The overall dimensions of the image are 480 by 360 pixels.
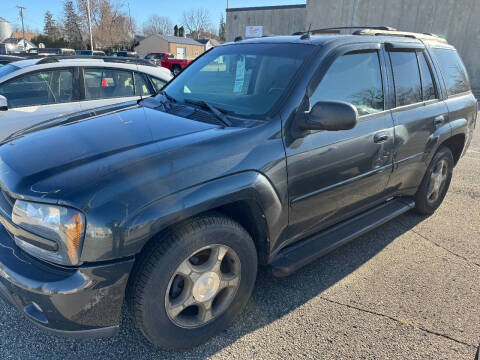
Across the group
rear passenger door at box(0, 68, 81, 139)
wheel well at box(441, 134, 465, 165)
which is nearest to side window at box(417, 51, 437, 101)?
wheel well at box(441, 134, 465, 165)

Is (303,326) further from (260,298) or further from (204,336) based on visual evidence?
(204,336)

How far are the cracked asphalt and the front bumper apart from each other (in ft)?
1.49

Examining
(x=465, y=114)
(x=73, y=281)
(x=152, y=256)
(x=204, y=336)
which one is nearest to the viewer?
(x=73, y=281)

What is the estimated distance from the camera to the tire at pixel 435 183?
151 inches

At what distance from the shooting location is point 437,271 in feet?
10.2

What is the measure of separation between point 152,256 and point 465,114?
150 inches

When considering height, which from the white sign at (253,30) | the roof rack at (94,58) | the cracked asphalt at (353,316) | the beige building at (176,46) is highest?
the white sign at (253,30)

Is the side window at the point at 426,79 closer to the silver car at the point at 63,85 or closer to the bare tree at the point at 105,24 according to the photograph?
the silver car at the point at 63,85

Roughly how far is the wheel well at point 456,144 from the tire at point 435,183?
0.13 metres

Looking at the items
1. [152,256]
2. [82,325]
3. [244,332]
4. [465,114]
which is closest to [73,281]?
[82,325]

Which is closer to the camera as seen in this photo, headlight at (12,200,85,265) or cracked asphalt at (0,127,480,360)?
headlight at (12,200,85,265)

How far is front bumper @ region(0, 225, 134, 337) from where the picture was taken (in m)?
1.72

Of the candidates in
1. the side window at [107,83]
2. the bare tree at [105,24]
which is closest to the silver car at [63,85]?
the side window at [107,83]

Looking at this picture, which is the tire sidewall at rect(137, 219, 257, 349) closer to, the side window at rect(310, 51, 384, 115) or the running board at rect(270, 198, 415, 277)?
the running board at rect(270, 198, 415, 277)
